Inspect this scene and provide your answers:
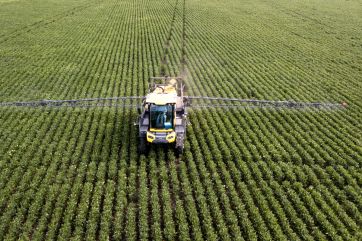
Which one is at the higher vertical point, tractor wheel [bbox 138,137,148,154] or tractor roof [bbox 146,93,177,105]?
tractor roof [bbox 146,93,177,105]

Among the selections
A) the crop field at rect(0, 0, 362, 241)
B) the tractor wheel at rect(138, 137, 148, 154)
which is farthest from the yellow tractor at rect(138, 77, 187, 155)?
the crop field at rect(0, 0, 362, 241)

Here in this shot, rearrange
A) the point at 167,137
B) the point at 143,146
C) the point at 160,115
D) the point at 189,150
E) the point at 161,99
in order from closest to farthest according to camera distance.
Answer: the point at 167,137, the point at 160,115, the point at 161,99, the point at 143,146, the point at 189,150

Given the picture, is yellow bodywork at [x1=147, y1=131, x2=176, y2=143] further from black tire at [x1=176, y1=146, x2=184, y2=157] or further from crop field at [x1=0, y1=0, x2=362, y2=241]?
crop field at [x1=0, y1=0, x2=362, y2=241]

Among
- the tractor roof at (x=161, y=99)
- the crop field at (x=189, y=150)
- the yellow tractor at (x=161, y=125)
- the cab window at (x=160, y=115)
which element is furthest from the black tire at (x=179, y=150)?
the tractor roof at (x=161, y=99)

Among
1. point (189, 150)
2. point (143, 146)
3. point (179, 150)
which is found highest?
point (143, 146)

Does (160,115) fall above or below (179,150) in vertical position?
above

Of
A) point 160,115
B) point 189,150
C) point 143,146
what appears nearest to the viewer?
point 160,115

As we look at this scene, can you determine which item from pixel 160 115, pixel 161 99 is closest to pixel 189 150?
pixel 160 115

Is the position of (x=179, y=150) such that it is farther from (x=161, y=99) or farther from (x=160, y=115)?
(x=161, y=99)

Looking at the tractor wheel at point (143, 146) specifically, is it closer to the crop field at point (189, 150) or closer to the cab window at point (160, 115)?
the crop field at point (189, 150)
